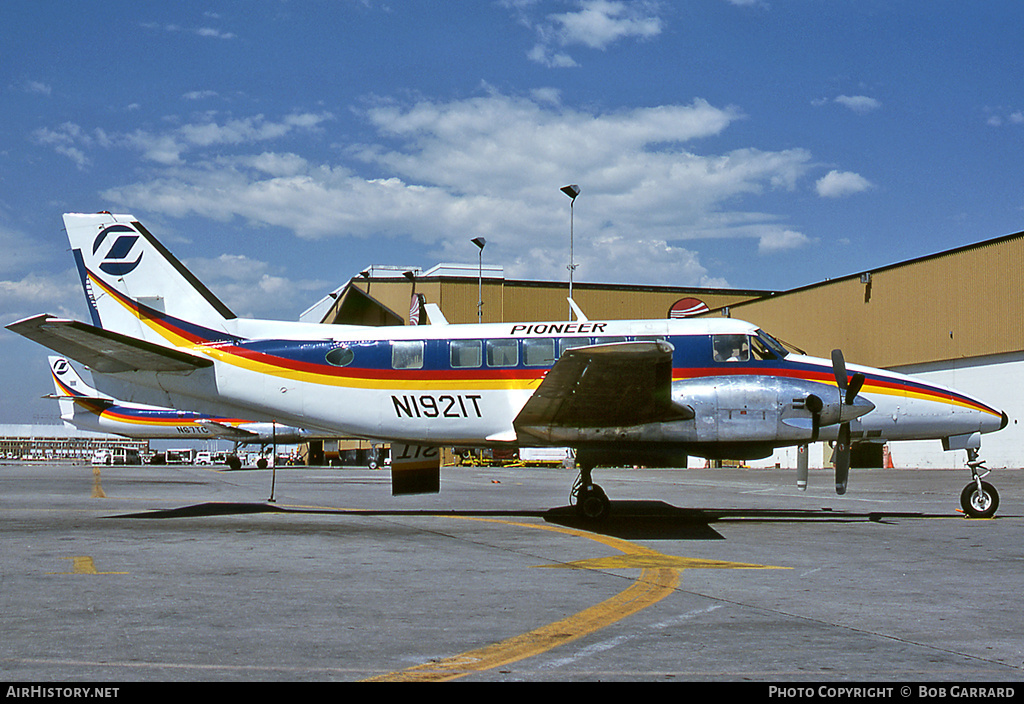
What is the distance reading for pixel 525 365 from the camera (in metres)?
15.6

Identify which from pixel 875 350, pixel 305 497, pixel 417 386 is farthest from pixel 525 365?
pixel 875 350

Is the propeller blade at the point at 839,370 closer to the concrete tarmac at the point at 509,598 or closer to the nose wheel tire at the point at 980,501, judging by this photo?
the concrete tarmac at the point at 509,598

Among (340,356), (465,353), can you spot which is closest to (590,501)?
(465,353)

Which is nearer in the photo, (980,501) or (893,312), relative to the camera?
(980,501)

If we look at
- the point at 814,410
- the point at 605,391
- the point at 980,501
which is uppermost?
the point at 605,391

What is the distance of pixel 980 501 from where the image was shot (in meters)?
15.2

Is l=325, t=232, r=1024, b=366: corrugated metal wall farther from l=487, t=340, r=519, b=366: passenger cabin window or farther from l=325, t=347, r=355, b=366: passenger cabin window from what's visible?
l=325, t=347, r=355, b=366: passenger cabin window

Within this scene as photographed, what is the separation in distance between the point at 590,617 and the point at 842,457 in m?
9.67

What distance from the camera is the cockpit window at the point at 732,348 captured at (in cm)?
1514

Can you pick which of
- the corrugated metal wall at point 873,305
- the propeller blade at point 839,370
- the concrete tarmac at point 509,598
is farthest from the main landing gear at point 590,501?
the corrugated metal wall at point 873,305

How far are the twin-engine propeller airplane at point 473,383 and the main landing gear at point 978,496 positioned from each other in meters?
0.03

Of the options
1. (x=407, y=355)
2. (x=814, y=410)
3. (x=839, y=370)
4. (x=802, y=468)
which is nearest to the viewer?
(x=814, y=410)

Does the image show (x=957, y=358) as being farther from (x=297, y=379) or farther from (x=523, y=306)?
(x=297, y=379)

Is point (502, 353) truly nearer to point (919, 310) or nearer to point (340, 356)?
point (340, 356)
